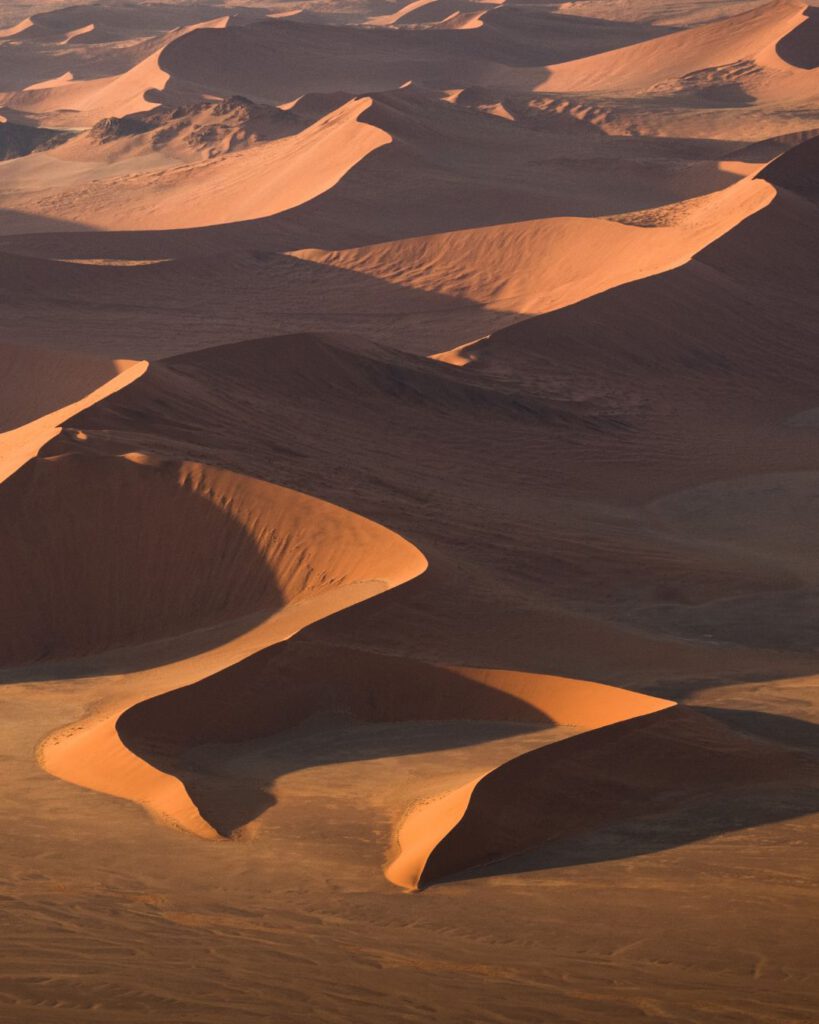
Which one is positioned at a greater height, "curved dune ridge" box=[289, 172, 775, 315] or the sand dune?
the sand dune

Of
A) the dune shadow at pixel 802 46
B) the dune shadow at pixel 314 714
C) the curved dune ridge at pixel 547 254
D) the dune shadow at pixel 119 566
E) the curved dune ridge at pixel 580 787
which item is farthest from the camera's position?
the dune shadow at pixel 802 46

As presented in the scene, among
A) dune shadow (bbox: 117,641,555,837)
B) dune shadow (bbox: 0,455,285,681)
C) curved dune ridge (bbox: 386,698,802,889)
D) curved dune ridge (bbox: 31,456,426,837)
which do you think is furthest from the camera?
dune shadow (bbox: 0,455,285,681)

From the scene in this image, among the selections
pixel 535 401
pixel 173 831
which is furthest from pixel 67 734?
pixel 535 401

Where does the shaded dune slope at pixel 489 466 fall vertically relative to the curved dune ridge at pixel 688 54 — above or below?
above

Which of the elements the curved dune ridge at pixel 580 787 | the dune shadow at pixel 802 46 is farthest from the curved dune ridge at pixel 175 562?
the dune shadow at pixel 802 46

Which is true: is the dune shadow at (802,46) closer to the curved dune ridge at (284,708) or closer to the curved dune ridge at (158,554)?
the curved dune ridge at (158,554)

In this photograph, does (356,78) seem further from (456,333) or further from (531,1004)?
(531,1004)

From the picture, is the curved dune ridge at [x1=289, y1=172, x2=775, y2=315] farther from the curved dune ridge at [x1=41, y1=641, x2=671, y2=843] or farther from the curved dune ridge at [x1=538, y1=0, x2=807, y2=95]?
the curved dune ridge at [x1=538, y1=0, x2=807, y2=95]

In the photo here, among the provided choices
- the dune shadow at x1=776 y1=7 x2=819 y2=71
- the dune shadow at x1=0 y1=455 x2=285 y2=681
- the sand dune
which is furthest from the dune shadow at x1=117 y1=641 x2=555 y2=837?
the dune shadow at x1=776 y1=7 x2=819 y2=71
